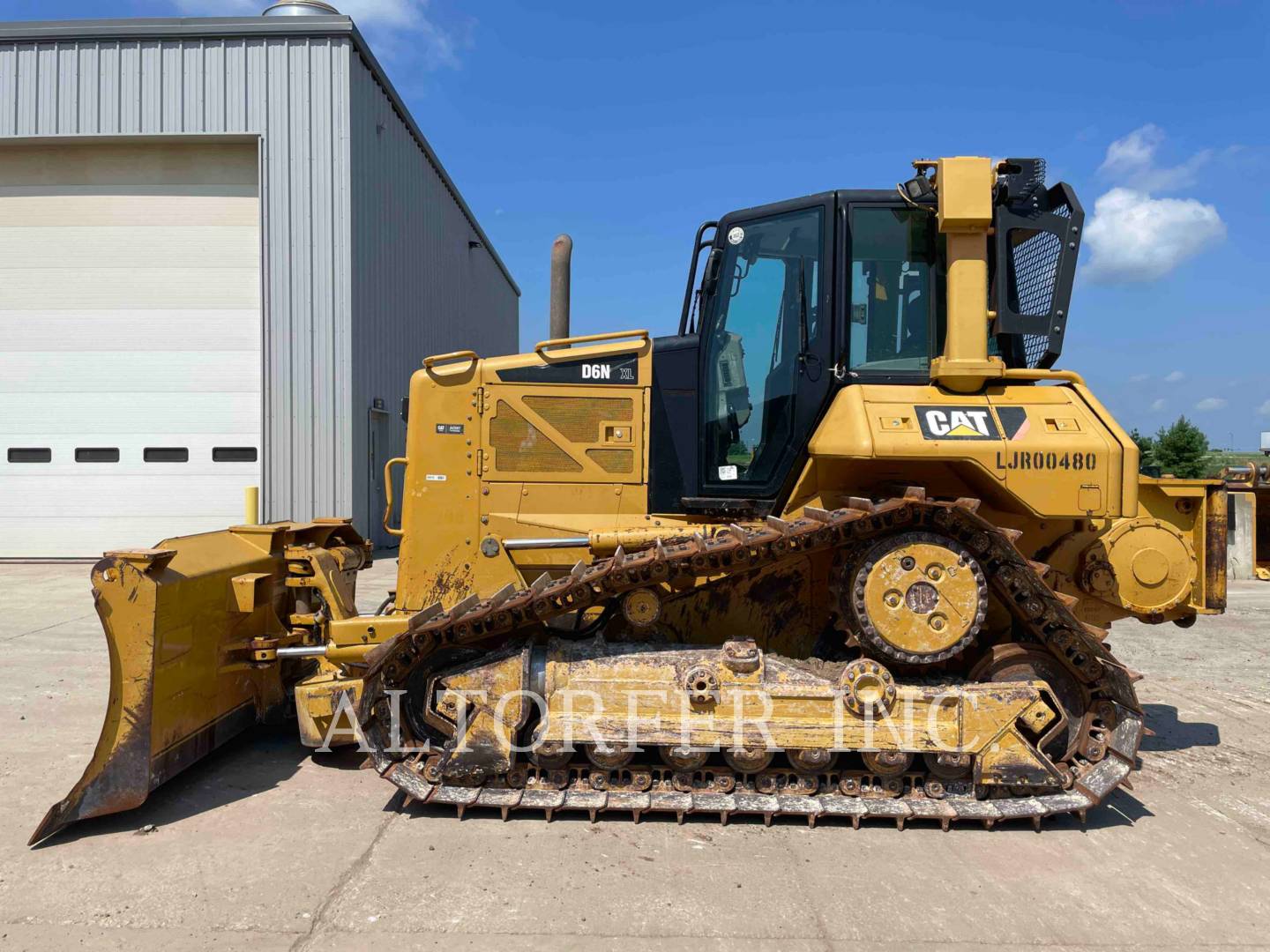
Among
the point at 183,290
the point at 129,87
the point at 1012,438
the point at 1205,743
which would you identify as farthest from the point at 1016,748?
the point at 129,87

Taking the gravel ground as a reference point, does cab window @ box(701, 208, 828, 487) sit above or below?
above

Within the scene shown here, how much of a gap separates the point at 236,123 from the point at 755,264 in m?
11.1

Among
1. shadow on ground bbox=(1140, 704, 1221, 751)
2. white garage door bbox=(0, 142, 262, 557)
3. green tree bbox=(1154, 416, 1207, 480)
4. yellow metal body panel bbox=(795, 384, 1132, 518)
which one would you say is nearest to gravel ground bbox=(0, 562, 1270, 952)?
shadow on ground bbox=(1140, 704, 1221, 751)

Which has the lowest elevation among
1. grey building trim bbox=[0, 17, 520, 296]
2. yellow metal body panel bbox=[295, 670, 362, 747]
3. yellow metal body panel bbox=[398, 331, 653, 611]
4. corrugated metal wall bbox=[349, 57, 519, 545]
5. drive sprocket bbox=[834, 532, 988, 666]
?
yellow metal body panel bbox=[295, 670, 362, 747]

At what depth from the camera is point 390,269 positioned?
14477 millimetres

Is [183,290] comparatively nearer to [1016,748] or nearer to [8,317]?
[8,317]

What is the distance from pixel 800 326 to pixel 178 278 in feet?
38.7

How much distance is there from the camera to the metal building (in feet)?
40.3

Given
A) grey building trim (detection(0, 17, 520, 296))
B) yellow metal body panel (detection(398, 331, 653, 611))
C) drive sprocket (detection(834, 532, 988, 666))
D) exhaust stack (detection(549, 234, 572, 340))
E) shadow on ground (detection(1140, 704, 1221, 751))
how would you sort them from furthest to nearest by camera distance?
grey building trim (detection(0, 17, 520, 296)) < exhaust stack (detection(549, 234, 572, 340)) < shadow on ground (detection(1140, 704, 1221, 751)) < yellow metal body panel (detection(398, 331, 653, 611)) < drive sprocket (detection(834, 532, 988, 666))

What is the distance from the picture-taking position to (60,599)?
984 centimetres

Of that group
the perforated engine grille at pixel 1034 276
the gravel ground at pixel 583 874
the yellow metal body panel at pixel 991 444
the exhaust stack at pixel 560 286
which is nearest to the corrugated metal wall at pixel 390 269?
the exhaust stack at pixel 560 286

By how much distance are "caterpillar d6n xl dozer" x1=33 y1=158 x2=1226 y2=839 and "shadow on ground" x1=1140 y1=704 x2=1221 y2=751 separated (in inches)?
45.4

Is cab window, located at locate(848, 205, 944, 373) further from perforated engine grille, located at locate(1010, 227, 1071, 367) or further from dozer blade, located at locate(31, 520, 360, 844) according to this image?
dozer blade, located at locate(31, 520, 360, 844)

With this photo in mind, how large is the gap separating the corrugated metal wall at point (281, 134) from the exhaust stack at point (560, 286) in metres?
7.78
